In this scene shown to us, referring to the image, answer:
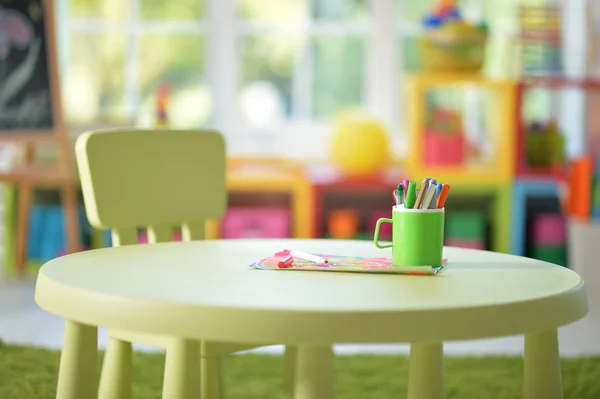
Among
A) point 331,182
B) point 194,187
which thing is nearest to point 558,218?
point 331,182

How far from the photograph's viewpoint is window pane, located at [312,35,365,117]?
465 centimetres

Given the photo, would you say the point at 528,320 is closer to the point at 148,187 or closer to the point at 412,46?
the point at 148,187

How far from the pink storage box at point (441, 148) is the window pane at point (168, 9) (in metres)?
1.35

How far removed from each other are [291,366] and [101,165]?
506 millimetres

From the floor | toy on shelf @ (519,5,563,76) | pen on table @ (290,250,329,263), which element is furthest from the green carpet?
toy on shelf @ (519,5,563,76)

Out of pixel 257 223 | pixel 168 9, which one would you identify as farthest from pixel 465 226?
pixel 168 9

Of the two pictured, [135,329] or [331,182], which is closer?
[135,329]

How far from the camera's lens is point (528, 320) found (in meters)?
1.08

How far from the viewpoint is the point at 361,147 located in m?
4.21

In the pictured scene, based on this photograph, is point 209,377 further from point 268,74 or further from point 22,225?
point 268,74

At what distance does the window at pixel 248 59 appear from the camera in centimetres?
462

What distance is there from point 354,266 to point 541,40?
3189 millimetres

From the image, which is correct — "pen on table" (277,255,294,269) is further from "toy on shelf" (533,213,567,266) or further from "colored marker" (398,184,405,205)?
"toy on shelf" (533,213,567,266)

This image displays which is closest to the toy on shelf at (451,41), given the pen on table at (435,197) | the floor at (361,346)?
the floor at (361,346)
